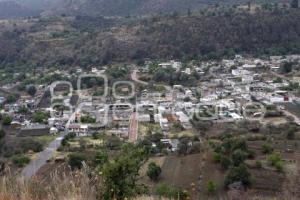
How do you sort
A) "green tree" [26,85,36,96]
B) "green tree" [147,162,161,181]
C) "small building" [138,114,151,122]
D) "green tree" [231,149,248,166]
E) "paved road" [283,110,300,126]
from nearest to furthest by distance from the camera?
"green tree" [147,162,161,181] < "green tree" [231,149,248,166] < "paved road" [283,110,300,126] < "small building" [138,114,151,122] < "green tree" [26,85,36,96]

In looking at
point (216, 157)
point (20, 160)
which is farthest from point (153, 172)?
point (20, 160)

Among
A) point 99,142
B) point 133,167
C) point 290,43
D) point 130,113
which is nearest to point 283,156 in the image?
point 99,142

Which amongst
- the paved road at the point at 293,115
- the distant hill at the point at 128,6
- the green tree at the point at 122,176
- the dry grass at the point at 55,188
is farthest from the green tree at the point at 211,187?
the distant hill at the point at 128,6

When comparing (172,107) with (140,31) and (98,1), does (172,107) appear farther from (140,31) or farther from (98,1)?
(98,1)

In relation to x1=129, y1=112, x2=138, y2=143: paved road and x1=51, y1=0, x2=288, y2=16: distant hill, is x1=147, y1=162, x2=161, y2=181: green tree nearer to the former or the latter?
x1=129, y1=112, x2=138, y2=143: paved road

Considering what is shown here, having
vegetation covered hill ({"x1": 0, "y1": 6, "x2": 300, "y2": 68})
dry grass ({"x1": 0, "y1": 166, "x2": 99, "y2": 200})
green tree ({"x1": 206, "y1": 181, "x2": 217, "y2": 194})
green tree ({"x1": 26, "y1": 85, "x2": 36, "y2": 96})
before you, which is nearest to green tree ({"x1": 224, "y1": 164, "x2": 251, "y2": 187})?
green tree ({"x1": 206, "y1": 181, "x2": 217, "y2": 194})

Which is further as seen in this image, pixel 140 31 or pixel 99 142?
pixel 140 31

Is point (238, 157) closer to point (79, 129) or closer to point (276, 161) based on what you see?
point (276, 161)
